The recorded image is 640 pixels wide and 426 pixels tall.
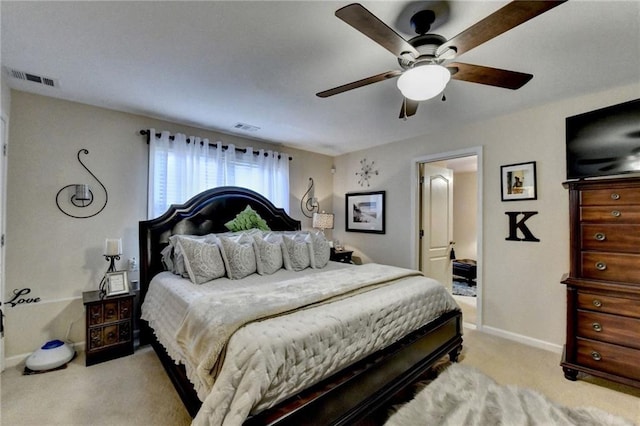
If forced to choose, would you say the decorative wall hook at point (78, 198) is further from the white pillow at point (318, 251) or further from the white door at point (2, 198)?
the white pillow at point (318, 251)

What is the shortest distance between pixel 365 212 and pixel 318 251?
1630 mm

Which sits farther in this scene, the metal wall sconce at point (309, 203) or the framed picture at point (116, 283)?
the metal wall sconce at point (309, 203)

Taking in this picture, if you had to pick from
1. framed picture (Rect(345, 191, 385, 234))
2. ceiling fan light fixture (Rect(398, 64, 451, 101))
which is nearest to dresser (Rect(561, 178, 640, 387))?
ceiling fan light fixture (Rect(398, 64, 451, 101))

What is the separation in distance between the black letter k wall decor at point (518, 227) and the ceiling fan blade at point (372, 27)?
94.2 inches

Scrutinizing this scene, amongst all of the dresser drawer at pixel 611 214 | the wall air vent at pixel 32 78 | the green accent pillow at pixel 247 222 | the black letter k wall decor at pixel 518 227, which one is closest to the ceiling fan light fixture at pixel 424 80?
the dresser drawer at pixel 611 214

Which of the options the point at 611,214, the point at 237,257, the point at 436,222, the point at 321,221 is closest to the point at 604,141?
the point at 611,214

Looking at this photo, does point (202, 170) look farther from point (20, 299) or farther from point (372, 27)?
point (372, 27)

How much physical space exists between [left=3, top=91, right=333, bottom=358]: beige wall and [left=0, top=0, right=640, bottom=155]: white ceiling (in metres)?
0.23

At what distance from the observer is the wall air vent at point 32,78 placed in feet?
7.42

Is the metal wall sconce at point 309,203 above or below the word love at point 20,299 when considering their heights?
above

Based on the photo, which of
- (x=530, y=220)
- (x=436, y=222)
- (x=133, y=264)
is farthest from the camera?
(x=436, y=222)

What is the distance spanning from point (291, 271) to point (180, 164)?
191 centimetres

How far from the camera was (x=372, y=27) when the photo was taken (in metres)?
1.33

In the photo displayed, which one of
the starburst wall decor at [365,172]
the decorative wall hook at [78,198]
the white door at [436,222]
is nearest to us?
the decorative wall hook at [78,198]
